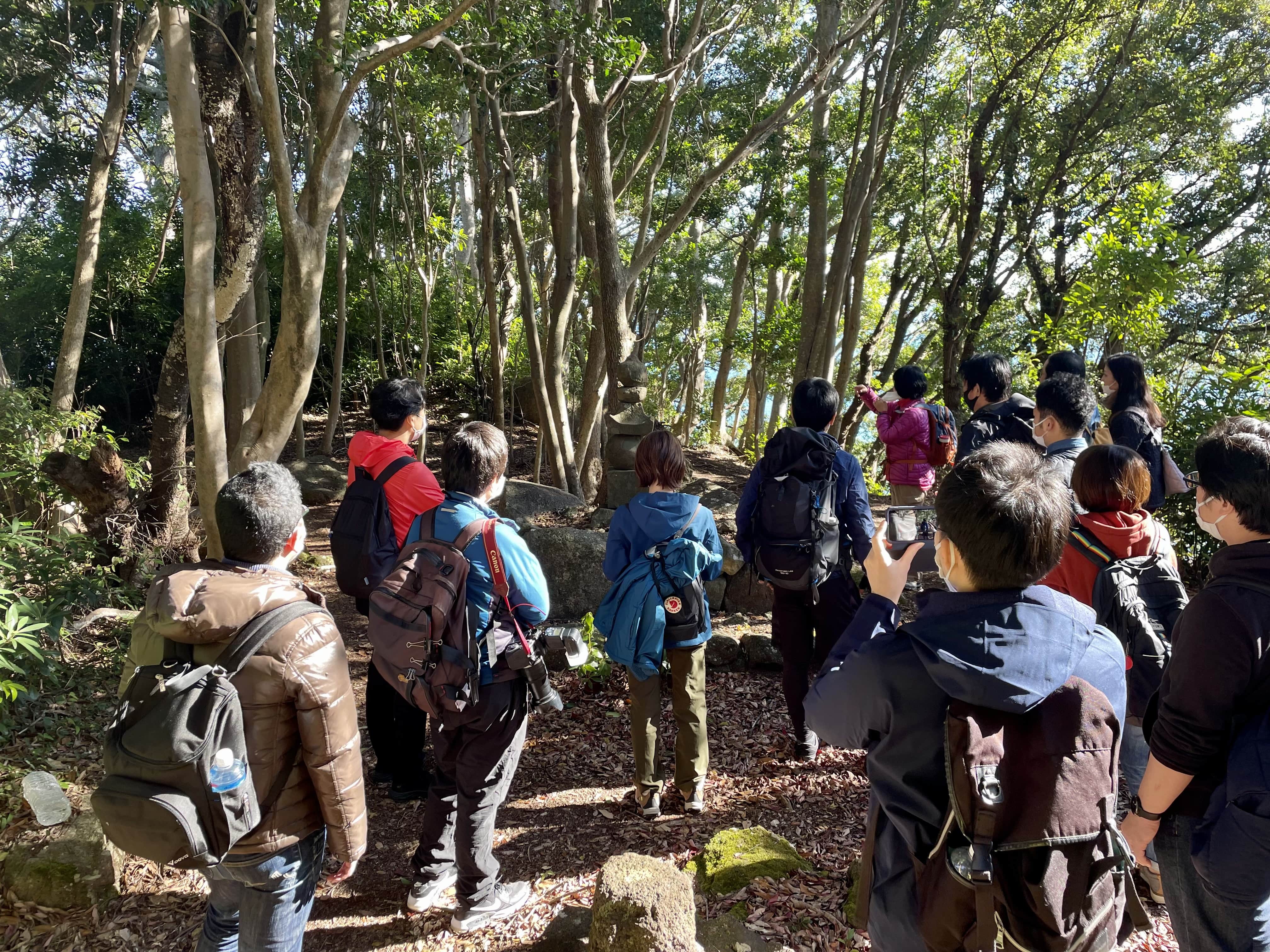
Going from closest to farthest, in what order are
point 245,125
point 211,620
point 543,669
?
1. point 211,620
2. point 543,669
3. point 245,125

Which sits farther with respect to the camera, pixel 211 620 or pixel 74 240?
pixel 74 240

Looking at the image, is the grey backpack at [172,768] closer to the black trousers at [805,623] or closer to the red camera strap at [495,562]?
the red camera strap at [495,562]

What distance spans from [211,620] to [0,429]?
5.49 meters

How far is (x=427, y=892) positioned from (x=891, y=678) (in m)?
2.35

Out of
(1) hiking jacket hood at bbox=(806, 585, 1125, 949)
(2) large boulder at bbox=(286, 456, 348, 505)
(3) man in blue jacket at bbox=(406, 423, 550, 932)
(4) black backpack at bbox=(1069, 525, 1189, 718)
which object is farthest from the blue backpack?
(2) large boulder at bbox=(286, 456, 348, 505)

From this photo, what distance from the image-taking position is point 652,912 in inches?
93.8

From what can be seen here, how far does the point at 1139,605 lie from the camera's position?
2.62 m

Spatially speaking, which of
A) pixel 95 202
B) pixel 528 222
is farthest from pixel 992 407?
pixel 528 222

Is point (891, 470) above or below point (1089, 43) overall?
below

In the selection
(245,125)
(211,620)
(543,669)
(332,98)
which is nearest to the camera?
(211,620)

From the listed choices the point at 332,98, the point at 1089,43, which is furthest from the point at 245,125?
the point at 1089,43

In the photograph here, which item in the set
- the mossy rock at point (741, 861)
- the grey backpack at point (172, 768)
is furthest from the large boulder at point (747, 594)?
the grey backpack at point (172, 768)

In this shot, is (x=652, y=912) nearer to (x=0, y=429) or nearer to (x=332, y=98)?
(x=332, y=98)

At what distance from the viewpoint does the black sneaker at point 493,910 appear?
2916 mm
